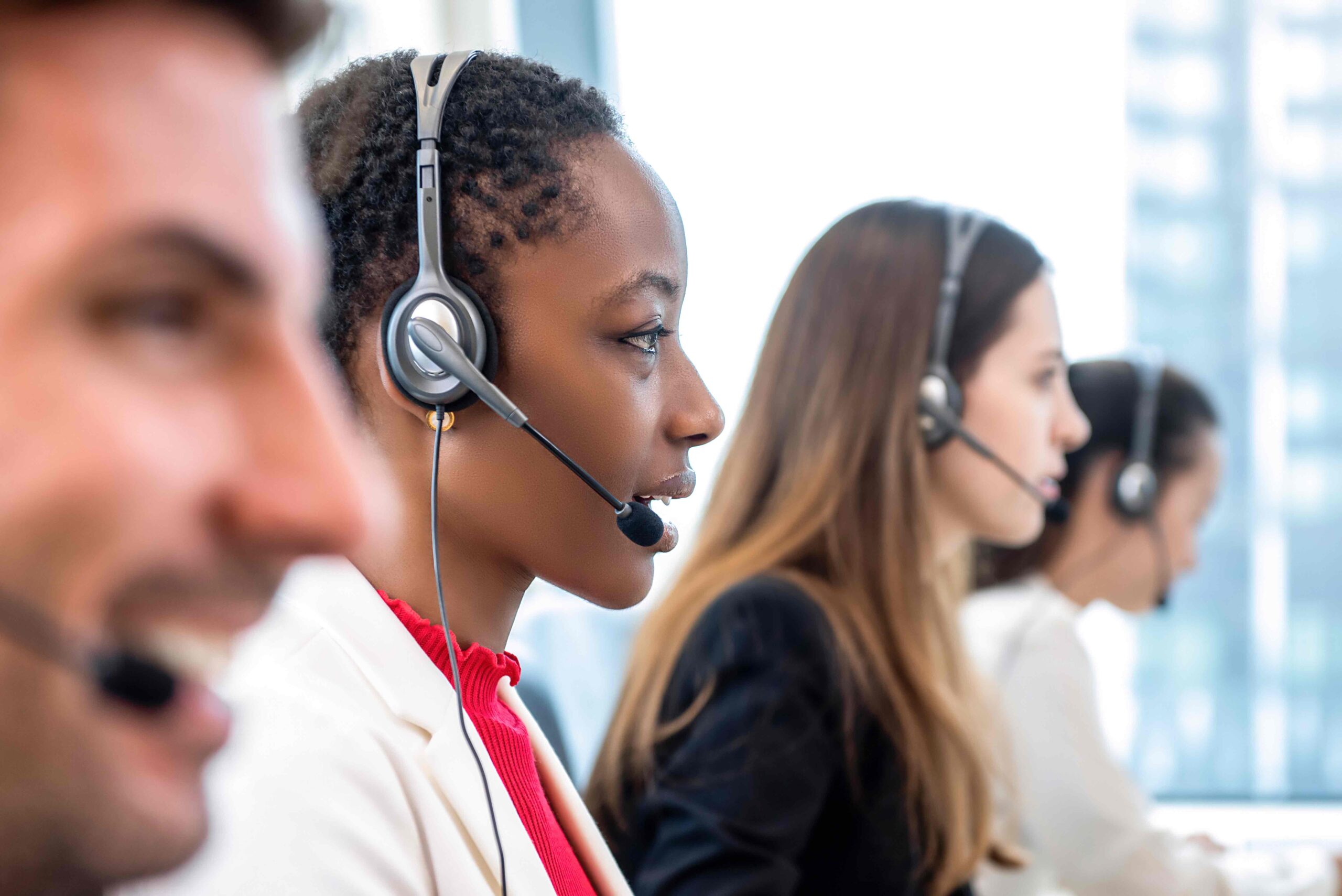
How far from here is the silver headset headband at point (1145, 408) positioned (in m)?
1.83

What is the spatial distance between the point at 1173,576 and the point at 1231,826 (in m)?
0.58

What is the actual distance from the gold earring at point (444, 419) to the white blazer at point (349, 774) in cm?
10

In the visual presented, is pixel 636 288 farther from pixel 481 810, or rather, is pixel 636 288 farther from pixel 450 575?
pixel 481 810

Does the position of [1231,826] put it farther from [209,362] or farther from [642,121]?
[209,362]

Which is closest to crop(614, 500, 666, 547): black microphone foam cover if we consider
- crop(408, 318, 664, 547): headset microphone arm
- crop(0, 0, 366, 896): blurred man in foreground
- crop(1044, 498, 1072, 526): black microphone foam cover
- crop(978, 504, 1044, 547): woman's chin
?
crop(408, 318, 664, 547): headset microphone arm

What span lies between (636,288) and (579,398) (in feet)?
0.26

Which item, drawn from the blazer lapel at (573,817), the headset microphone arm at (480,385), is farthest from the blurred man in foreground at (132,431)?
the blazer lapel at (573,817)

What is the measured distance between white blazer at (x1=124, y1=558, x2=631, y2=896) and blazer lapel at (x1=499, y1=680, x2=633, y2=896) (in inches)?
4.4

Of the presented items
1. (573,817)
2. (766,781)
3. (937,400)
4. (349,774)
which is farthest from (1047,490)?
(349,774)

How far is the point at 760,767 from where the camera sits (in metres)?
1.09

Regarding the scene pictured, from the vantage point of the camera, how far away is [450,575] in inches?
26.4

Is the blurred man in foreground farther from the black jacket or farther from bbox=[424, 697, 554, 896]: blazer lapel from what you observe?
the black jacket

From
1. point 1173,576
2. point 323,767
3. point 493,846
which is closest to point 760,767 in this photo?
point 493,846

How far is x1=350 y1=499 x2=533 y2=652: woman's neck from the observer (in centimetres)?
66
